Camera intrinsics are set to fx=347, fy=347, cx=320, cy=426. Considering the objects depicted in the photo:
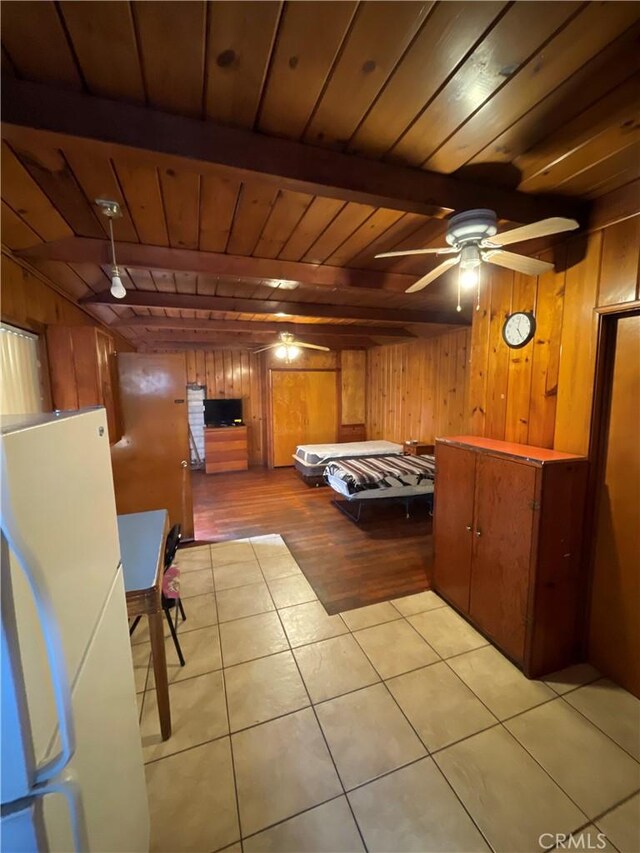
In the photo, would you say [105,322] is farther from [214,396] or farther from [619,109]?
[619,109]

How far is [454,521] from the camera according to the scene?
2514 mm

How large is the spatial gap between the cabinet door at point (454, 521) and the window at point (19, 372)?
2.58 metres

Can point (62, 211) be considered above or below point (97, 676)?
above

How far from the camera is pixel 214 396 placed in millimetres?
6957

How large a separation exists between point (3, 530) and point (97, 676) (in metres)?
0.56

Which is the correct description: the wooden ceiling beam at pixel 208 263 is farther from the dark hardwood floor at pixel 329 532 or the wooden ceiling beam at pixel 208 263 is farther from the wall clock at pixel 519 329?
the dark hardwood floor at pixel 329 532

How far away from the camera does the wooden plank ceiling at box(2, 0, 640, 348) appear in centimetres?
89

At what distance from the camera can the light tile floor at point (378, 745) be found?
131 cm

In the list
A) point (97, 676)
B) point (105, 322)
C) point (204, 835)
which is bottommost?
point (204, 835)

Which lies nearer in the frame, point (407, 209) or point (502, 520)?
point (407, 209)

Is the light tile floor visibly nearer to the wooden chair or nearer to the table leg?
the table leg

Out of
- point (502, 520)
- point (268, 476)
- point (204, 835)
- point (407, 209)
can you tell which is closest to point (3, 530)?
point (204, 835)

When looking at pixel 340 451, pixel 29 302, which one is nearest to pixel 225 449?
→ pixel 340 451

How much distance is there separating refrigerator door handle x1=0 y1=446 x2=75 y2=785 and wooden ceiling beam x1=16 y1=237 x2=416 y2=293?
2050 mm
